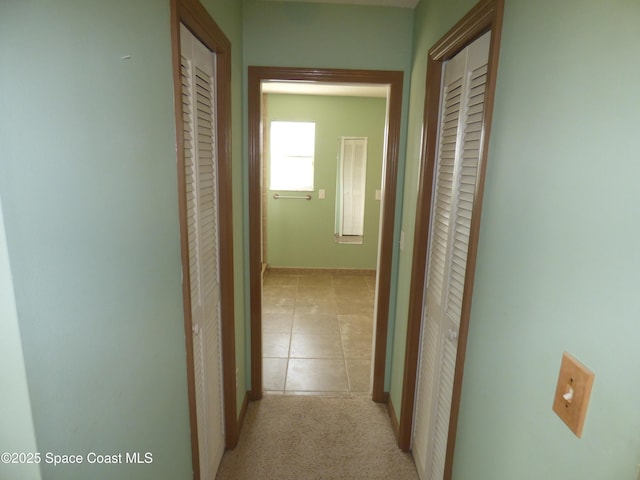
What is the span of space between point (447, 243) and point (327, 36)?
4.68 ft

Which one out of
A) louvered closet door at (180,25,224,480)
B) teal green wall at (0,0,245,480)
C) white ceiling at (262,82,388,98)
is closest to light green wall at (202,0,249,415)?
louvered closet door at (180,25,224,480)

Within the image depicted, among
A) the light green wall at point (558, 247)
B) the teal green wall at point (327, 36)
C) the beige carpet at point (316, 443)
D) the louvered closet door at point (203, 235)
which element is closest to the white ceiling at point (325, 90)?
the teal green wall at point (327, 36)

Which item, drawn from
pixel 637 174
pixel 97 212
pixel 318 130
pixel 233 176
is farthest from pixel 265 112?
pixel 637 174

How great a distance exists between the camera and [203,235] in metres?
1.70

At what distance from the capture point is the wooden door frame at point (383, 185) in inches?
88.5

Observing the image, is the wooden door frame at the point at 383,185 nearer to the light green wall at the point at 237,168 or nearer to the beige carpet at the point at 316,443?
the light green wall at the point at 237,168

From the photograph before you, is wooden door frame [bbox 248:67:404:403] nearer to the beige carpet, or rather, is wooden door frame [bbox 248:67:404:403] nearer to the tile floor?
the beige carpet

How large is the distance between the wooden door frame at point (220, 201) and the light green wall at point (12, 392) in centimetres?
65

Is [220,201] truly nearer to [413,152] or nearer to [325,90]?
[413,152]

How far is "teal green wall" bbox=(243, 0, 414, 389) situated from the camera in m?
2.19

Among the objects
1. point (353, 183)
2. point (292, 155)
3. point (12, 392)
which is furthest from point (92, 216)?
point (353, 183)

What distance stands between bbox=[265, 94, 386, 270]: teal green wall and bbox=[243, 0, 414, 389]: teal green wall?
297cm

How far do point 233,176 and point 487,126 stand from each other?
1328 mm

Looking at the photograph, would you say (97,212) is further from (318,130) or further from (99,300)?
(318,130)
